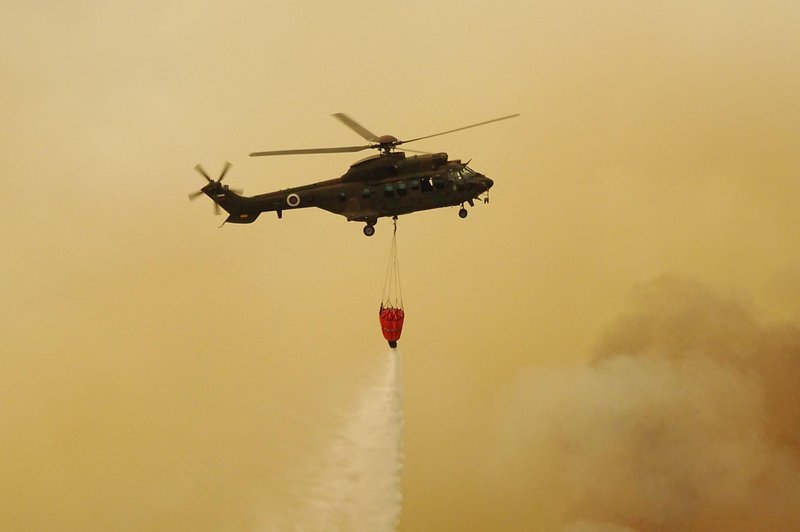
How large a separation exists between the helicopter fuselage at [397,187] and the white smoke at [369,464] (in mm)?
9550

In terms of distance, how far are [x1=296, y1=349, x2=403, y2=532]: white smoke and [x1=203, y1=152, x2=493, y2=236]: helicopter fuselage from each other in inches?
376

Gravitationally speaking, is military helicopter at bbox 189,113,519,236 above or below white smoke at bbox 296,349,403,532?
above

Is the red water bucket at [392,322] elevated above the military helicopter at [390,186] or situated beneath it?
situated beneath

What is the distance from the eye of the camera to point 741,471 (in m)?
59.6

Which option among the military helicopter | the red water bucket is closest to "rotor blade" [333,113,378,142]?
the military helicopter

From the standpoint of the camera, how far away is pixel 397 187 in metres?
37.7

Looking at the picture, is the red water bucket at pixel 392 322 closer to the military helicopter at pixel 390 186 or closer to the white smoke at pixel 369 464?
the military helicopter at pixel 390 186

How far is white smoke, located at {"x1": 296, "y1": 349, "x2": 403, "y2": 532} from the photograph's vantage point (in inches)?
1794

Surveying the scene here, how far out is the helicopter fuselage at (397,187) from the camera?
37.6 metres

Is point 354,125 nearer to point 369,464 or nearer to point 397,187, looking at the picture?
→ point 397,187

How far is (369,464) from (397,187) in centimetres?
1320

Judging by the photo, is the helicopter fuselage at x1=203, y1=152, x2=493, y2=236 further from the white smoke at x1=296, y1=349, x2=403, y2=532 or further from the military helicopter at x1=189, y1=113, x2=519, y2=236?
the white smoke at x1=296, y1=349, x2=403, y2=532

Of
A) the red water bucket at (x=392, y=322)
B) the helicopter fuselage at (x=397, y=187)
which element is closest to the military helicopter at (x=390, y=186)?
the helicopter fuselage at (x=397, y=187)

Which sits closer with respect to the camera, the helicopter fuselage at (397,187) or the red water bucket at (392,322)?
the helicopter fuselage at (397,187)
